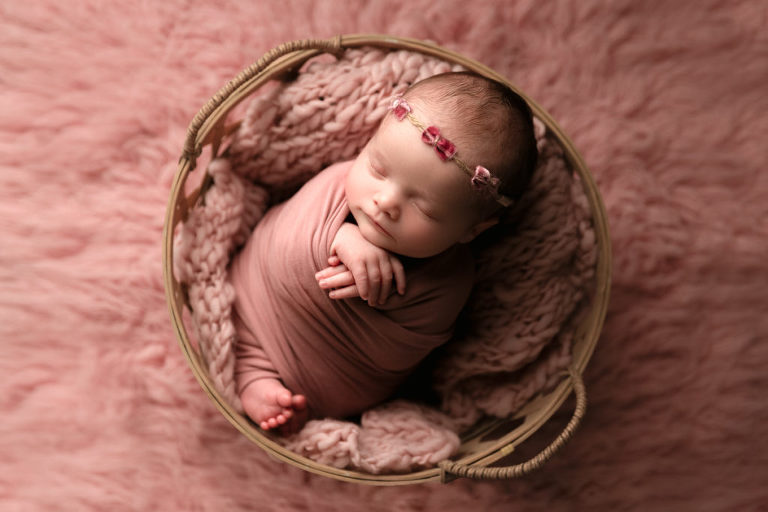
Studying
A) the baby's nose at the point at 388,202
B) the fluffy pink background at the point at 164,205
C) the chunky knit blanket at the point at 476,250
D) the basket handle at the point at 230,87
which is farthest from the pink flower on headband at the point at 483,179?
the fluffy pink background at the point at 164,205

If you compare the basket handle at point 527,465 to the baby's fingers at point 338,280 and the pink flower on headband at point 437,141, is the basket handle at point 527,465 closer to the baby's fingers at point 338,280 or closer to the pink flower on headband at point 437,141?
the baby's fingers at point 338,280

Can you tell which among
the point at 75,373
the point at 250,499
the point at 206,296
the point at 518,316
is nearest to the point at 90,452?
the point at 75,373

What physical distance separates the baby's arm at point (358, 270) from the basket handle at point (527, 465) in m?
0.28

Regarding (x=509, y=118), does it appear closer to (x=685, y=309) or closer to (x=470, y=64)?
(x=470, y=64)

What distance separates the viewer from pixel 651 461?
135 cm

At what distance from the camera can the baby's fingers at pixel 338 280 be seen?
1035mm

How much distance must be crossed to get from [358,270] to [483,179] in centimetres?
23

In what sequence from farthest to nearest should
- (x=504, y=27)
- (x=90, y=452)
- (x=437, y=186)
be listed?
(x=504, y=27) → (x=90, y=452) → (x=437, y=186)

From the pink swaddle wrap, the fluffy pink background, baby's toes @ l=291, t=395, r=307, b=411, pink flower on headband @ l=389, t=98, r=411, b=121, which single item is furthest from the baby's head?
the fluffy pink background

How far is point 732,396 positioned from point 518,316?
505 millimetres

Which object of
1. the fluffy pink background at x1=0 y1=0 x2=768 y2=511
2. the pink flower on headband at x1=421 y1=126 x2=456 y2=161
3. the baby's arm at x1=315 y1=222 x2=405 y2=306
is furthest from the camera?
the fluffy pink background at x1=0 y1=0 x2=768 y2=511

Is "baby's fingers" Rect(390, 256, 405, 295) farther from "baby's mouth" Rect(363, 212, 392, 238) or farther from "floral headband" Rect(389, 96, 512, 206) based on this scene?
"floral headband" Rect(389, 96, 512, 206)

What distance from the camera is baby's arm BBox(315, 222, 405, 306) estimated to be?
1.03 metres

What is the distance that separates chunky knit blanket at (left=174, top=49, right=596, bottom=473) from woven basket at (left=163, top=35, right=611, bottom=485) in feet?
0.07
